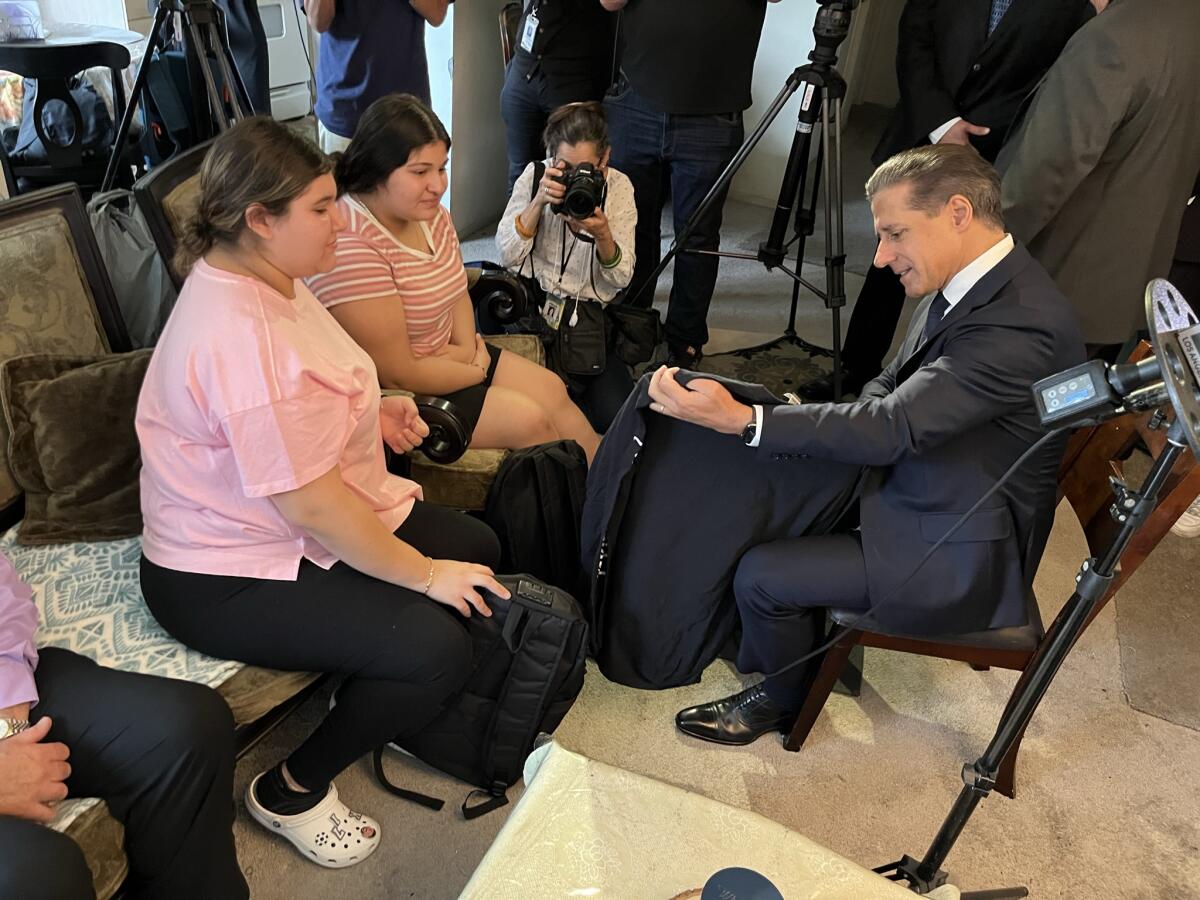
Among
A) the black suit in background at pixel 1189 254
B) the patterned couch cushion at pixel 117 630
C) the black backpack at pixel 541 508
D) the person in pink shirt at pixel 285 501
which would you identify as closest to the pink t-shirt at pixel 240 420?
the person in pink shirt at pixel 285 501

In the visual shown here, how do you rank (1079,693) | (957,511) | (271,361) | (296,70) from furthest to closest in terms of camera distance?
(296,70)
(1079,693)
(957,511)
(271,361)

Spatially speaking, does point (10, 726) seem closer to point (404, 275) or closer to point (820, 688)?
point (404, 275)

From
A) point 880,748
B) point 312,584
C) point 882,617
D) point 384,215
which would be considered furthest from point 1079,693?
point 384,215

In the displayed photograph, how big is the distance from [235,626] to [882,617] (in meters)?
1.00

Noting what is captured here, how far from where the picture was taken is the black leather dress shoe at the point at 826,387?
8.93 feet

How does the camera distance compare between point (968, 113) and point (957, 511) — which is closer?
point (957, 511)

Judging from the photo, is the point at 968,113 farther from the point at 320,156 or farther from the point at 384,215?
the point at 320,156

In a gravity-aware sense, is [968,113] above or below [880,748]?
above

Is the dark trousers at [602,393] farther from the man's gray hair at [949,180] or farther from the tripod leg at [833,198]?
the man's gray hair at [949,180]

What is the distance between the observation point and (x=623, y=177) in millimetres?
2262

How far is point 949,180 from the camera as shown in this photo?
138cm

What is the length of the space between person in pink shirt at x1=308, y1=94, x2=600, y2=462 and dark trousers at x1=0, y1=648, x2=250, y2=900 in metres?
0.74

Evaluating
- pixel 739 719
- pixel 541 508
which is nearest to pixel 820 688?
pixel 739 719

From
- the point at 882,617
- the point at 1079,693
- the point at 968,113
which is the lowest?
the point at 1079,693
